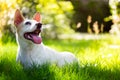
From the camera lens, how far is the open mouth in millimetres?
6406

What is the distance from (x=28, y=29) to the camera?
21.3ft

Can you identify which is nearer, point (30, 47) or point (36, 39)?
point (36, 39)

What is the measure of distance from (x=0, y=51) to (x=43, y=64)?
1928 millimetres

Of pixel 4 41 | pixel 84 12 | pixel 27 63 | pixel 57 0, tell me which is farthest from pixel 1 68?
pixel 84 12

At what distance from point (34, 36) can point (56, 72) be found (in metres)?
0.64

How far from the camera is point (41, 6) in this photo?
12.3 meters

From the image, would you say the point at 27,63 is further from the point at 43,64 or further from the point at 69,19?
the point at 69,19

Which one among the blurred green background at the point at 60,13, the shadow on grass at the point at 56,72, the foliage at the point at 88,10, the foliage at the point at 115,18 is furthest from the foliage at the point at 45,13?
the shadow on grass at the point at 56,72

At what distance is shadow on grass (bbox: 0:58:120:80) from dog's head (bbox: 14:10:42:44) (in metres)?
0.39

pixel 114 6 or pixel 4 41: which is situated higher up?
pixel 114 6

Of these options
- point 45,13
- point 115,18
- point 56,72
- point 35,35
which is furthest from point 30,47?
point 45,13

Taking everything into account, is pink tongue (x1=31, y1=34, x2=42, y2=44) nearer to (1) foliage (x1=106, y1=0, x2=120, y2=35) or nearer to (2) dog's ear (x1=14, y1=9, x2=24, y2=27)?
(2) dog's ear (x1=14, y1=9, x2=24, y2=27)

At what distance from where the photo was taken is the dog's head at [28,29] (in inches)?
252

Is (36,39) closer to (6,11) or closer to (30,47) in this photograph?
(30,47)
